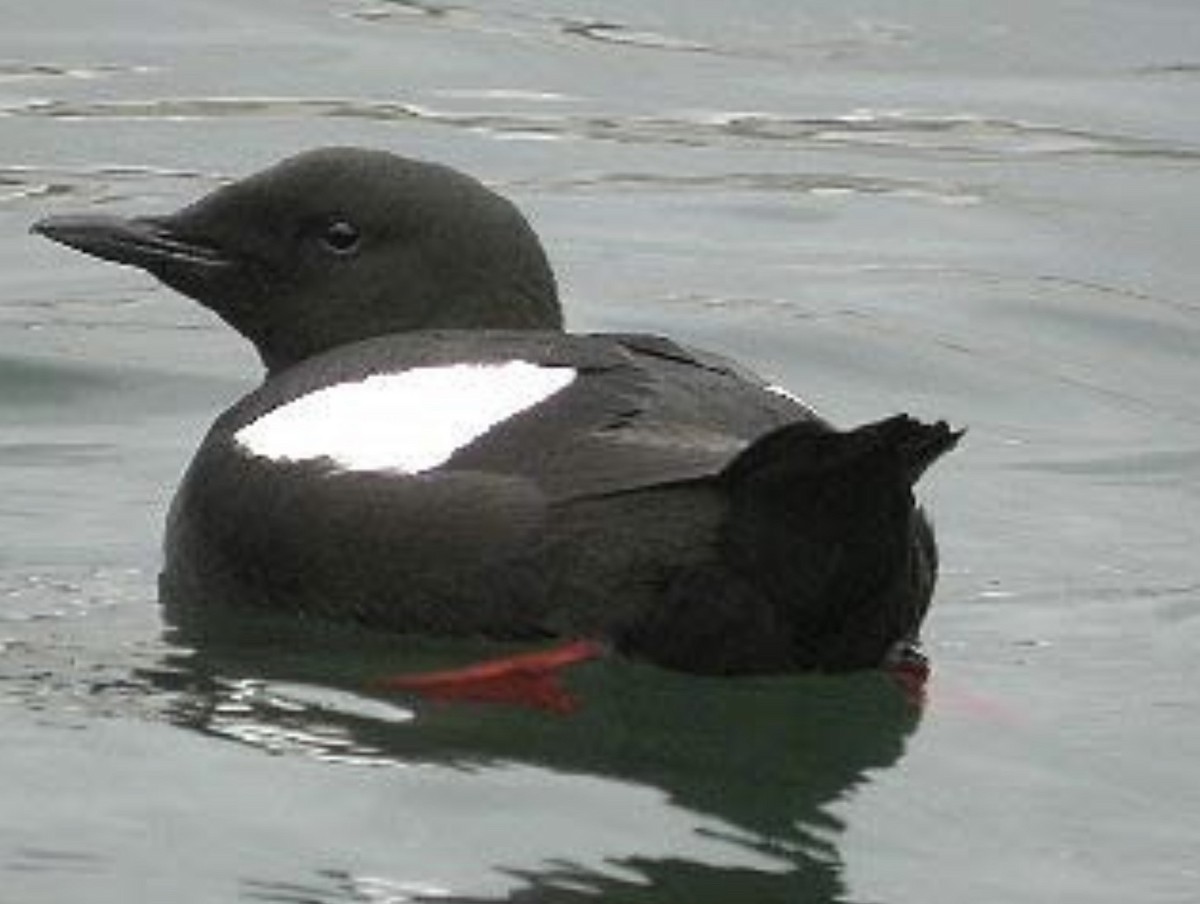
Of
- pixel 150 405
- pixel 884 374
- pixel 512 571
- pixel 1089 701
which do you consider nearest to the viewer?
pixel 512 571

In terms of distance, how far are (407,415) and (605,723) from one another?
0.58 meters

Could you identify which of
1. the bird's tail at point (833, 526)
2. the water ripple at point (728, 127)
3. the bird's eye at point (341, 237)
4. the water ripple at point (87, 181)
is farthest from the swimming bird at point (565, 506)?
the water ripple at point (728, 127)

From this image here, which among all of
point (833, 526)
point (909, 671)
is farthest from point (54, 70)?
point (833, 526)

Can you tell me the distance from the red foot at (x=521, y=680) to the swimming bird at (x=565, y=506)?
0.11 ft

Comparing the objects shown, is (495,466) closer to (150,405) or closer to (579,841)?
(579,841)

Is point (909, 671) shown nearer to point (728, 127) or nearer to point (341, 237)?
point (341, 237)

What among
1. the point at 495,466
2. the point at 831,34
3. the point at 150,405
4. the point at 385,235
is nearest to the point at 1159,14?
the point at 831,34

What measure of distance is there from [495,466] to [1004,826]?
3.17 feet

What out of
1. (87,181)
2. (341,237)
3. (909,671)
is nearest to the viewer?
(909,671)

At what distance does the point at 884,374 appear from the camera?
33.7ft

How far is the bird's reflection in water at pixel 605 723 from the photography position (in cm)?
671

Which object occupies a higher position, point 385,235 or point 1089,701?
point 385,235

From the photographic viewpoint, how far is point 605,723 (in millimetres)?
6953

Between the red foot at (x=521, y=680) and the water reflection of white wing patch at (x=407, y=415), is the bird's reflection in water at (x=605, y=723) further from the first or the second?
the water reflection of white wing patch at (x=407, y=415)
